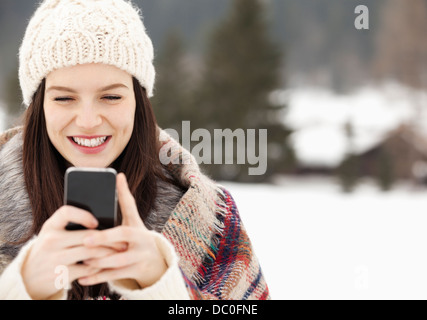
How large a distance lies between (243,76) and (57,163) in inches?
624

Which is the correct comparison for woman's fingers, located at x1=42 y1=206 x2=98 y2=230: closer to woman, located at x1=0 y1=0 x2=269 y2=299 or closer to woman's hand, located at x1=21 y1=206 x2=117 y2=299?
woman's hand, located at x1=21 y1=206 x2=117 y2=299

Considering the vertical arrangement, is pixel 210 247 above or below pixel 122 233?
below

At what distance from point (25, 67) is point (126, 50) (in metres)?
0.32

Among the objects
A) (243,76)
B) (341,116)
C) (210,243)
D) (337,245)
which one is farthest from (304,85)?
(210,243)

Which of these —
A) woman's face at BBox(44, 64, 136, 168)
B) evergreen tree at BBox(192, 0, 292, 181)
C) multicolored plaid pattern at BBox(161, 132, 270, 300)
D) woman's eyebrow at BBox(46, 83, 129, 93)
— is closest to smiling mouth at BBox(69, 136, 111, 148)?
woman's face at BBox(44, 64, 136, 168)

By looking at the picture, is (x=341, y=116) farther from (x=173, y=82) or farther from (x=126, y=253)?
(x=126, y=253)

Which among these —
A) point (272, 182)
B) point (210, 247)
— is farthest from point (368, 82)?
point (210, 247)

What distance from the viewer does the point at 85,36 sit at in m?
1.33

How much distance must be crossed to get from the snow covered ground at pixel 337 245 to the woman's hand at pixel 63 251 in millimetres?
1914

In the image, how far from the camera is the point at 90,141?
1371 mm

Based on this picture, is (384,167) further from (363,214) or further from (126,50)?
(126,50)

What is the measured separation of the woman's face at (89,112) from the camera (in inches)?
51.9

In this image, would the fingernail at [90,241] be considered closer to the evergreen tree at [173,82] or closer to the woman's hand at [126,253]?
the woman's hand at [126,253]

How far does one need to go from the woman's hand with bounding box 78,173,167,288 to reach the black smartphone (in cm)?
2
